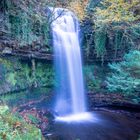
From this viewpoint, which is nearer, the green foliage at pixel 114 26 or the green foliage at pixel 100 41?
the green foliage at pixel 114 26

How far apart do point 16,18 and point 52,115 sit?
172 inches

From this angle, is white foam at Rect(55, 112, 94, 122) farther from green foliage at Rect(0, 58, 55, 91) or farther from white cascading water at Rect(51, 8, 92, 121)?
green foliage at Rect(0, 58, 55, 91)

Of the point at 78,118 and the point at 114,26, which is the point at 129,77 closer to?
the point at 78,118

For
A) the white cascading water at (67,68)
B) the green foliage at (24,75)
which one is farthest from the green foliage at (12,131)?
the white cascading water at (67,68)

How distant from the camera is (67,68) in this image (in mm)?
13328

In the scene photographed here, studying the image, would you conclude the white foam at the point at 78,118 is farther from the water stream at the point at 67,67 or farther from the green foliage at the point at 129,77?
the green foliage at the point at 129,77

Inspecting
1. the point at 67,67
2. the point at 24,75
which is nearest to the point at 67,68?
the point at 67,67

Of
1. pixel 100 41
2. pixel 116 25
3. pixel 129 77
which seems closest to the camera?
pixel 129 77

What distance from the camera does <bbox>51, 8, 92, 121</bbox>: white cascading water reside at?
43.0 ft

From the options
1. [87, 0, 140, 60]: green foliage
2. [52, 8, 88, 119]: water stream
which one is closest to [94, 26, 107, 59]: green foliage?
[87, 0, 140, 60]: green foliage

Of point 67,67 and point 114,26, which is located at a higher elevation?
point 114,26

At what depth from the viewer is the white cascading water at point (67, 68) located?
13.1m

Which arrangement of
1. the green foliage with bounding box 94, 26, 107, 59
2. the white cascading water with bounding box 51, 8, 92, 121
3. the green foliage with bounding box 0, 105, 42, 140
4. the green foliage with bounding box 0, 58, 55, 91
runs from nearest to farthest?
the green foliage with bounding box 0, 105, 42, 140
the green foliage with bounding box 0, 58, 55, 91
the white cascading water with bounding box 51, 8, 92, 121
the green foliage with bounding box 94, 26, 107, 59

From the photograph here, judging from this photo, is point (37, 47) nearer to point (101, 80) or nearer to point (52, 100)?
point (52, 100)
